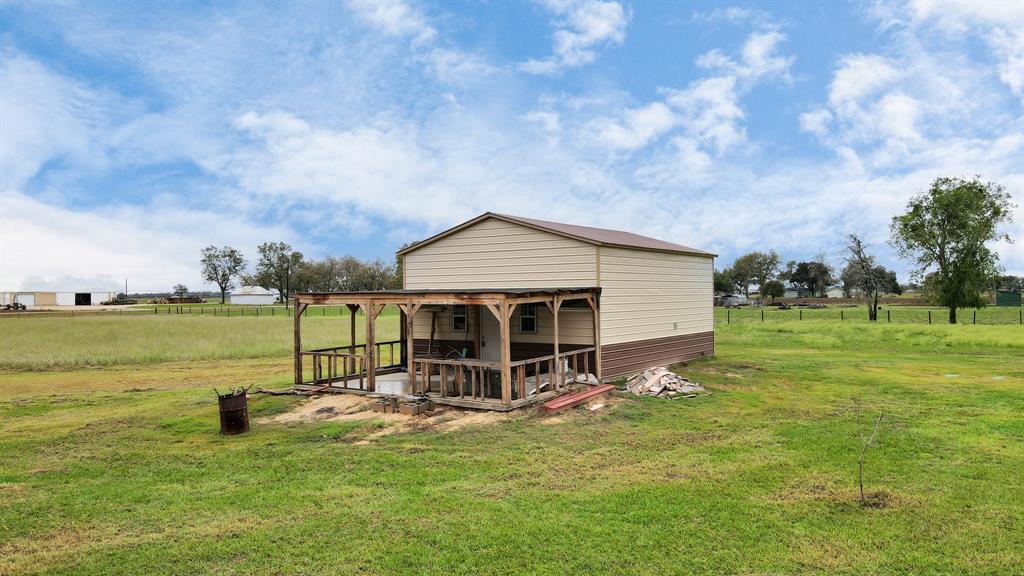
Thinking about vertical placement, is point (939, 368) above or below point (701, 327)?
below

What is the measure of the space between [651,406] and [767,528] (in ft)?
20.5

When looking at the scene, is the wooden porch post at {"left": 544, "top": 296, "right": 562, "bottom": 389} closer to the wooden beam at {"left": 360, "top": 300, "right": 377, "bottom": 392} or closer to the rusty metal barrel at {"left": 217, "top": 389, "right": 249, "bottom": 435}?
the wooden beam at {"left": 360, "top": 300, "right": 377, "bottom": 392}

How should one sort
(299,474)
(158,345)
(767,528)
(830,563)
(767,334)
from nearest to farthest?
(830,563) < (767,528) < (299,474) < (158,345) < (767,334)

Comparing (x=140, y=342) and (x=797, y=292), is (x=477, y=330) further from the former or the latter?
(x=797, y=292)

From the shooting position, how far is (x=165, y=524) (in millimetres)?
6090

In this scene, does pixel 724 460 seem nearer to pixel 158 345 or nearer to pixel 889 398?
pixel 889 398

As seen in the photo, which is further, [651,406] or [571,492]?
[651,406]

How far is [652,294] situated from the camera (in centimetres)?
1700

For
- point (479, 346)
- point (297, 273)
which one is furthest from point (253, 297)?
point (479, 346)

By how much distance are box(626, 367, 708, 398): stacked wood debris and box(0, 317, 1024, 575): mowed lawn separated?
63cm

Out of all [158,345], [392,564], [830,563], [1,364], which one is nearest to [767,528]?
[830,563]

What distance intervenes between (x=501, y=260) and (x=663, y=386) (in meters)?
5.34

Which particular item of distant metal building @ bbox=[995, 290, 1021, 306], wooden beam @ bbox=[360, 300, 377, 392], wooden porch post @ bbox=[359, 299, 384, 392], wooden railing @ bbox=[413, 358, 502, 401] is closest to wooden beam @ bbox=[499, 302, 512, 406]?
wooden railing @ bbox=[413, 358, 502, 401]

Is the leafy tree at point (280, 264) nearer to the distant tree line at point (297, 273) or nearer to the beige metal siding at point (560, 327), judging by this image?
the distant tree line at point (297, 273)
